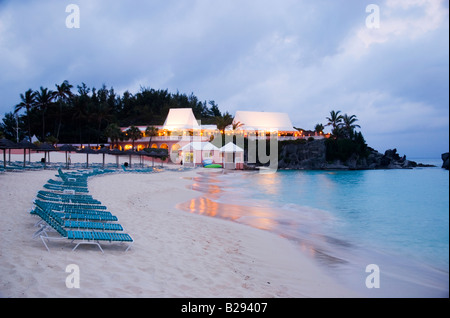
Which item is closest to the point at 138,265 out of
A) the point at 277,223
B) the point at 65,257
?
the point at 65,257

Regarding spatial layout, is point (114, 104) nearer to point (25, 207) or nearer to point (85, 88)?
point (85, 88)

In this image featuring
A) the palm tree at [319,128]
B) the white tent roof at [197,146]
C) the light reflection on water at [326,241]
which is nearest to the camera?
the light reflection on water at [326,241]

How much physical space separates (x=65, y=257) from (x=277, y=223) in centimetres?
750

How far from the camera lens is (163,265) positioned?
5.18 meters

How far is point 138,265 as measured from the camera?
5.00m

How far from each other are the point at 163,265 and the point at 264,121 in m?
50.5

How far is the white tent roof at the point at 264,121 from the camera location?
53.3 metres

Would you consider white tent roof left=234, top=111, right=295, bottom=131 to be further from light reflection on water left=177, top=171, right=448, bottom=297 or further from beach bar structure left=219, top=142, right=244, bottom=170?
light reflection on water left=177, top=171, right=448, bottom=297

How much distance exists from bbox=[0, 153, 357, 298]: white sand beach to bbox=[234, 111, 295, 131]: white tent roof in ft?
149

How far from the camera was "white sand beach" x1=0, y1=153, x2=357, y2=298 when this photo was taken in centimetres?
407

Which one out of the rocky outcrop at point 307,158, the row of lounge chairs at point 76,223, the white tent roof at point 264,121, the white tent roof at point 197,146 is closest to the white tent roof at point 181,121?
the white tent roof at point 264,121

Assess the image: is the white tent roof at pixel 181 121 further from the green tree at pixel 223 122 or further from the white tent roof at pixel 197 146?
the white tent roof at pixel 197 146

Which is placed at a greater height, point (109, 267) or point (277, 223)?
→ point (109, 267)

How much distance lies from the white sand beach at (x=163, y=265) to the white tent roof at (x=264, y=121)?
149ft
